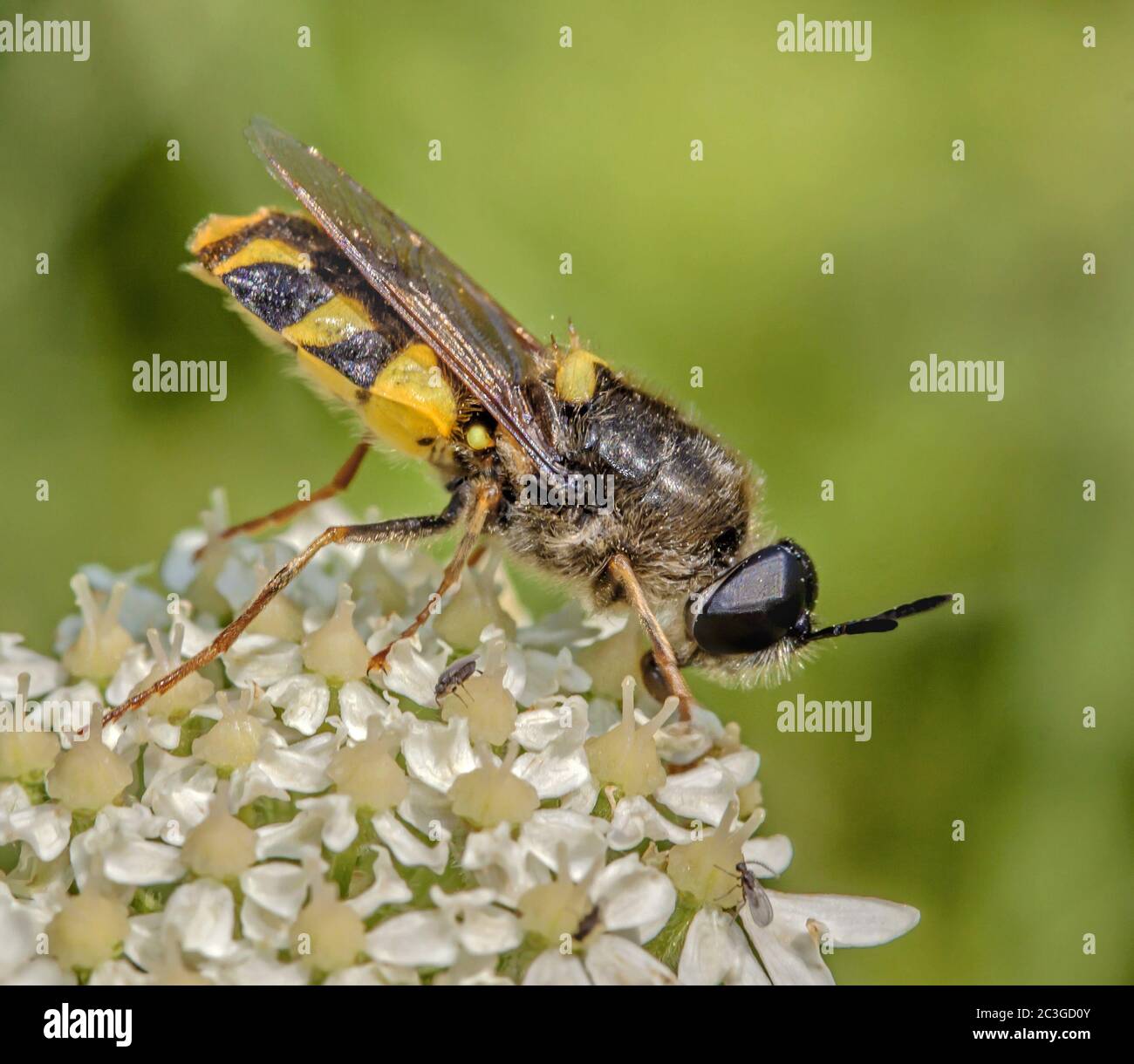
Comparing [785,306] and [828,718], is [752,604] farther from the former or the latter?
[785,306]

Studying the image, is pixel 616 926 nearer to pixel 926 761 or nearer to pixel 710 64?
pixel 926 761

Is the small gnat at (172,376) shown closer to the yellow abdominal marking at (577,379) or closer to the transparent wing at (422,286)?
the transparent wing at (422,286)

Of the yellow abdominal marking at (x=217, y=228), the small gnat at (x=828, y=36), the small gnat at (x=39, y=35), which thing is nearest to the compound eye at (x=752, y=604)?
the yellow abdominal marking at (x=217, y=228)

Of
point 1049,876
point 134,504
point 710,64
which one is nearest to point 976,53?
point 710,64

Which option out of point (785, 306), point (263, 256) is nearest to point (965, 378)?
point (785, 306)

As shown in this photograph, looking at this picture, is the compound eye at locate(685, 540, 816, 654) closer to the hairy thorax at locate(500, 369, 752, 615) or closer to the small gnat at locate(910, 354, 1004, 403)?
the hairy thorax at locate(500, 369, 752, 615)
